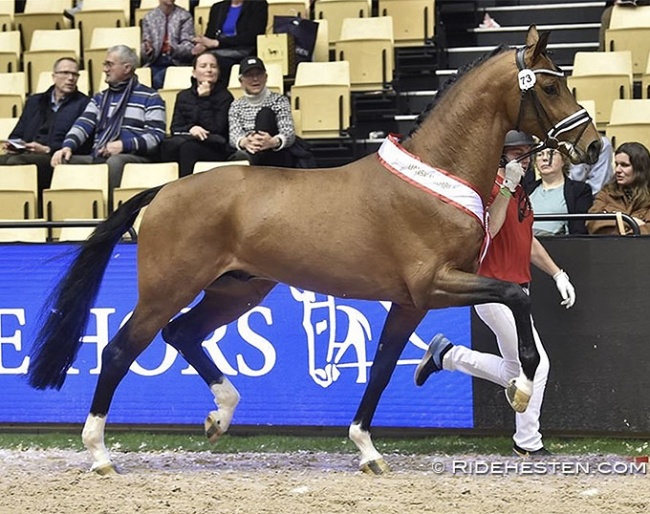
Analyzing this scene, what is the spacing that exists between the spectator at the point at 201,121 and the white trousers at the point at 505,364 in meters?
3.74

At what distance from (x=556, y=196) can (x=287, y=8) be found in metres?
5.04

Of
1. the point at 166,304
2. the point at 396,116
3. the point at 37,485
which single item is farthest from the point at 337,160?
the point at 37,485

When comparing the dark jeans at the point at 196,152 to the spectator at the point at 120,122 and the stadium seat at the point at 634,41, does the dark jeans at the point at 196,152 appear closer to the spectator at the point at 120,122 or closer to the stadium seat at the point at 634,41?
the spectator at the point at 120,122

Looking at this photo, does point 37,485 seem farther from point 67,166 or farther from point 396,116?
point 396,116

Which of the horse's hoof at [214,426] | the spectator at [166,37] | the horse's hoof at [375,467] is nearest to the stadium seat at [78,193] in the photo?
the spectator at [166,37]

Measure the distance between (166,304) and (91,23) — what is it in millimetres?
7308

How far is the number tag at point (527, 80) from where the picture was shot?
6.79m

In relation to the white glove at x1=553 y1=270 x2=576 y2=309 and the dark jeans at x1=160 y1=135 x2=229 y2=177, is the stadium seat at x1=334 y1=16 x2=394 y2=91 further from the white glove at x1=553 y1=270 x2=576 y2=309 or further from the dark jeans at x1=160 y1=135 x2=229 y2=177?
the white glove at x1=553 y1=270 x2=576 y2=309

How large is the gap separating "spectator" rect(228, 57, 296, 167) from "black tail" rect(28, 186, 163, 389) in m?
2.41

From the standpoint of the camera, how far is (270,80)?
11.6m

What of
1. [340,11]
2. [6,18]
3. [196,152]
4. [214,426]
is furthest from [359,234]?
[6,18]

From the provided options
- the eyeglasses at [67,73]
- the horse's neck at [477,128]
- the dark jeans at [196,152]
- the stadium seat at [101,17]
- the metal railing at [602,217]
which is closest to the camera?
the horse's neck at [477,128]

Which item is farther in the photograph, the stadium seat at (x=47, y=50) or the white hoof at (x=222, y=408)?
the stadium seat at (x=47, y=50)

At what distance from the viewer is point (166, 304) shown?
7.29 meters
